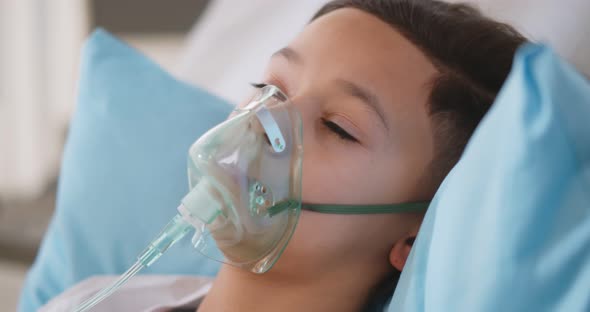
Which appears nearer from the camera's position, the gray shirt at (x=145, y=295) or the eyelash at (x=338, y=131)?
the eyelash at (x=338, y=131)

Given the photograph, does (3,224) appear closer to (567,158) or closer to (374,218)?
(374,218)

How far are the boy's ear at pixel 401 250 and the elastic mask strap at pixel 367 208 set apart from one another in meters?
0.05

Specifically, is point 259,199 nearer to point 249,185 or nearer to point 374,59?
point 249,185

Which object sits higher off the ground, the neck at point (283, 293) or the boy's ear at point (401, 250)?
the boy's ear at point (401, 250)

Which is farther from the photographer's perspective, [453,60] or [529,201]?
[453,60]

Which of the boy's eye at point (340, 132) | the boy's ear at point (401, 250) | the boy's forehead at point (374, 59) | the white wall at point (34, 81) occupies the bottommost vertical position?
the white wall at point (34, 81)

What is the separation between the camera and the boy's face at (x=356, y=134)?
0.92 metres

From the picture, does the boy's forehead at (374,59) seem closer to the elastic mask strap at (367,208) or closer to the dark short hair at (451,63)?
the dark short hair at (451,63)

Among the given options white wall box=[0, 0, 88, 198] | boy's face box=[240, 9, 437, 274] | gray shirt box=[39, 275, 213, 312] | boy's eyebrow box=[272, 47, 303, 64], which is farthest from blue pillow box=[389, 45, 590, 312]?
white wall box=[0, 0, 88, 198]

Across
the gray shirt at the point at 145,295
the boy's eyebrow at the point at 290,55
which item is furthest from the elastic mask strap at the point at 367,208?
the gray shirt at the point at 145,295

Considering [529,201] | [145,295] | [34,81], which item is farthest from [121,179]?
[34,81]

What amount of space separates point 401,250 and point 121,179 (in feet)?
2.48

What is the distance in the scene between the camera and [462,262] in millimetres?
671

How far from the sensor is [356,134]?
913 millimetres
